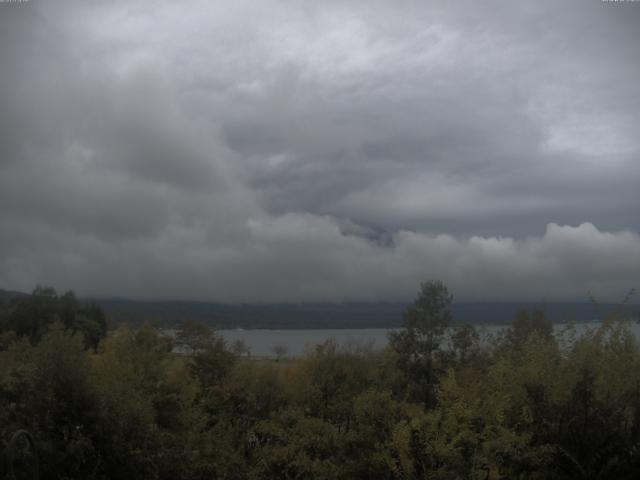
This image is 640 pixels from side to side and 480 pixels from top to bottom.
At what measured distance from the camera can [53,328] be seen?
19.1m

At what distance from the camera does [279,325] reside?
90500mm

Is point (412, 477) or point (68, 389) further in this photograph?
point (412, 477)

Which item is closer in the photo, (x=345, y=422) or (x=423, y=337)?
(x=345, y=422)

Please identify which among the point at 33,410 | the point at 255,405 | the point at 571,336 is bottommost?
the point at 255,405

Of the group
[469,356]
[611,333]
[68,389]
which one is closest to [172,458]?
[68,389]

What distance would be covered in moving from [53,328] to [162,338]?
35.1 ft

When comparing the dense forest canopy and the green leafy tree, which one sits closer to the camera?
the dense forest canopy

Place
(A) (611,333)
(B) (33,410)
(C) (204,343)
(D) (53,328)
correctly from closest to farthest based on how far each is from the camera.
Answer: (B) (33,410) → (A) (611,333) → (D) (53,328) → (C) (204,343)

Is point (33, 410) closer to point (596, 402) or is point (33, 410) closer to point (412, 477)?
point (412, 477)

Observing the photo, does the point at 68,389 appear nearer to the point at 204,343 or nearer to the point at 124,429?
the point at 124,429

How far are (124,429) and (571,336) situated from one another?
38.4 ft

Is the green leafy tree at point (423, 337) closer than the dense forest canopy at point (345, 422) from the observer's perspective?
No

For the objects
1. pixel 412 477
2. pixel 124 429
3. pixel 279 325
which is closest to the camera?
pixel 124 429

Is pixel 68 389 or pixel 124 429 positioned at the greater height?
pixel 68 389
